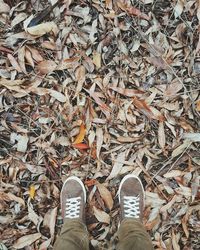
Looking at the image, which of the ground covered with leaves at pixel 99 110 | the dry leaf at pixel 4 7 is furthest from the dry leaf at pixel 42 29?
the dry leaf at pixel 4 7

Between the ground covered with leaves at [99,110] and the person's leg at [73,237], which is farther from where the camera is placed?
the ground covered with leaves at [99,110]

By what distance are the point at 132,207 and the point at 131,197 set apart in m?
0.06

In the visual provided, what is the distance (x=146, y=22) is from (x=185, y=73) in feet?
1.15

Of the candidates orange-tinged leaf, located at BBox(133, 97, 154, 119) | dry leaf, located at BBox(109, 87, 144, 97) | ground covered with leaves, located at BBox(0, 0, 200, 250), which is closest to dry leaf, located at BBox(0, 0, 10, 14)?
ground covered with leaves, located at BBox(0, 0, 200, 250)

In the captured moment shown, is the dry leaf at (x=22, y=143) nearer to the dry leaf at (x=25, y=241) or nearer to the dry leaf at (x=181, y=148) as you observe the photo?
the dry leaf at (x=25, y=241)

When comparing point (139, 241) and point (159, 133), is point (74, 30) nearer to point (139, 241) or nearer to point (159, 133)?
point (159, 133)

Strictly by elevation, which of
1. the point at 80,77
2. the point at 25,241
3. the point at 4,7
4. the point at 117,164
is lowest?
the point at 25,241

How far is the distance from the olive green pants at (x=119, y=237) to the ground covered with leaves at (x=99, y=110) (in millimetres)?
117

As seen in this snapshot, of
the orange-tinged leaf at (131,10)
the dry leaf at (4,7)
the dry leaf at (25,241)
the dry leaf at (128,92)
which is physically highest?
the dry leaf at (4,7)

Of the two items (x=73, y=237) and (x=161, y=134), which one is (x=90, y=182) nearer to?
(x=73, y=237)

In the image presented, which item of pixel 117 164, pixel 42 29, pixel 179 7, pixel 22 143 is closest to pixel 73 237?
pixel 117 164

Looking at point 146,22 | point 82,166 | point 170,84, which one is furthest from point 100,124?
point 146,22

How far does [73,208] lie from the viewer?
2.41m

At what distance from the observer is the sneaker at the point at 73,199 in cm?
240
